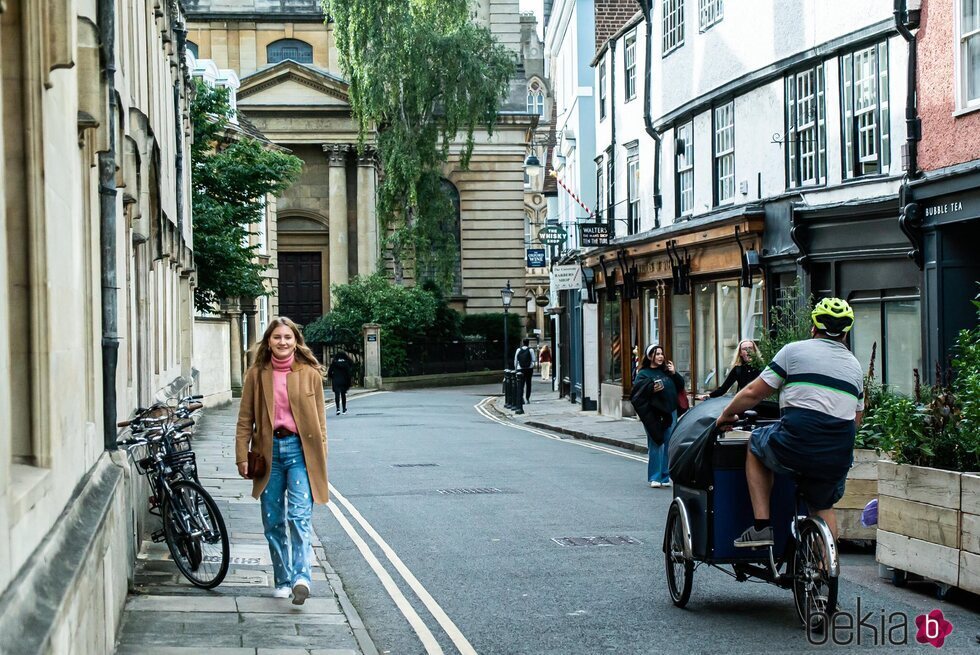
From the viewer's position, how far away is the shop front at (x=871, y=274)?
60.7 ft

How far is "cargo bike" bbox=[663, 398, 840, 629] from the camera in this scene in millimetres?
7215

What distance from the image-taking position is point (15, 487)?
467 centimetres

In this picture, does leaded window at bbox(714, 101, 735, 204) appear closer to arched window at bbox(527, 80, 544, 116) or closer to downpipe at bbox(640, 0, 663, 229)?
downpipe at bbox(640, 0, 663, 229)

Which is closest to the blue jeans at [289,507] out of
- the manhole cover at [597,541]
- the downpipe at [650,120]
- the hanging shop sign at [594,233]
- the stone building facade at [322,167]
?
Result: the manhole cover at [597,541]

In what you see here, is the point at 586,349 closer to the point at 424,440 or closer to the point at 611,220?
the point at 611,220

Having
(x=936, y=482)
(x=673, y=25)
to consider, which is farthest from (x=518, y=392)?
(x=936, y=482)

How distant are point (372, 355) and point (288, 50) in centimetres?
1862

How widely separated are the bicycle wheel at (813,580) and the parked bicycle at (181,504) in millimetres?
3794

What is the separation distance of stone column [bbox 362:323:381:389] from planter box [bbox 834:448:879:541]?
42211mm

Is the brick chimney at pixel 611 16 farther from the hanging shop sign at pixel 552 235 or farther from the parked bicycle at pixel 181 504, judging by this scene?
the parked bicycle at pixel 181 504

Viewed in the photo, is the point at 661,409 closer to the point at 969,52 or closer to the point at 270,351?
the point at 969,52

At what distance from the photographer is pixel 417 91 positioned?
163 feet

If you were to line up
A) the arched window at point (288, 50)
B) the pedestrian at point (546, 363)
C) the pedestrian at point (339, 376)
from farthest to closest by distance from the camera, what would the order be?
the arched window at point (288, 50) < the pedestrian at point (546, 363) < the pedestrian at point (339, 376)

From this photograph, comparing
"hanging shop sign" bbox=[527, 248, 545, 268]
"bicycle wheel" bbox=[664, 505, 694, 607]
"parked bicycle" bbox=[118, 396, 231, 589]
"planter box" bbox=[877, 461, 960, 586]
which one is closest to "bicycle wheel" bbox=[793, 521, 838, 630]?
"bicycle wheel" bbox=[664, 505, 694, 607]
